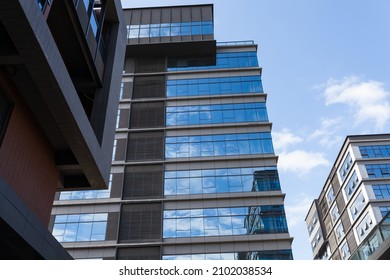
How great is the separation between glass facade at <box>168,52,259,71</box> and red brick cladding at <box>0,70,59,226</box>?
87.3 feet

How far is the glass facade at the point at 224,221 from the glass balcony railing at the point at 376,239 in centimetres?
967

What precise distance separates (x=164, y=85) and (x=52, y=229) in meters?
18.1

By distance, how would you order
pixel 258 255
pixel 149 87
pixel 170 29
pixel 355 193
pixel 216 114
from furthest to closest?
pixel 355 193
pixel 170 29
pixel 149 87
pixel 216 114
pixel 258 255

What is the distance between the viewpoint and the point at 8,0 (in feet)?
30.1

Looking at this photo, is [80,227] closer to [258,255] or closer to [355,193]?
A: [258,255]

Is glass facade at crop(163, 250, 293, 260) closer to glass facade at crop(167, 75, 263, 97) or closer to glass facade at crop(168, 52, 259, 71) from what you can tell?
glass facade at crop(167, 75, 263, 97)

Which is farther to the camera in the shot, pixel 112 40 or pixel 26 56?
pixel 112 40

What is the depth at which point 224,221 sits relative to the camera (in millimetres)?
29703

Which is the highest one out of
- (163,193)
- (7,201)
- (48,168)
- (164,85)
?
(164,85)

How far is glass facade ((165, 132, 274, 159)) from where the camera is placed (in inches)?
1315

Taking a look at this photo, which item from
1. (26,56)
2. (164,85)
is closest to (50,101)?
(26,56)

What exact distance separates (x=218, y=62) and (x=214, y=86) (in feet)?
12.1

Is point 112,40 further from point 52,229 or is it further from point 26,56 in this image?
point 52,229

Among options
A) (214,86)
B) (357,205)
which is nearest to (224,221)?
(214,86)
